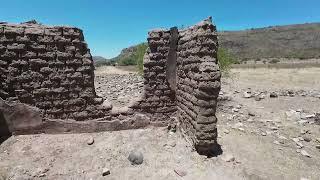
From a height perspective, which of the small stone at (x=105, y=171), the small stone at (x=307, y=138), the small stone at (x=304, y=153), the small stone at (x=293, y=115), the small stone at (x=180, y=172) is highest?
the small stone at (x=105, y=171)

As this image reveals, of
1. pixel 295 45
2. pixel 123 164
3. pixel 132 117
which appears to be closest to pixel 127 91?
pixel 132 117

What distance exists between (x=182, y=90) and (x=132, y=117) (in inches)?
46.7

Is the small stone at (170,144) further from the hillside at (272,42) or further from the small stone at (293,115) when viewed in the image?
the hillside at (272,42)

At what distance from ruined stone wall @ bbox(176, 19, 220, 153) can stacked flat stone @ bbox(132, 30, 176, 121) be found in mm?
706

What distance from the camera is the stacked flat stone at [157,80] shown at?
22.8ft

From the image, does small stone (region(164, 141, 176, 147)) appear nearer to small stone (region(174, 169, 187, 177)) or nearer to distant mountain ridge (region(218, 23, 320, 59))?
small stone (region(174, 169, 187, 177))

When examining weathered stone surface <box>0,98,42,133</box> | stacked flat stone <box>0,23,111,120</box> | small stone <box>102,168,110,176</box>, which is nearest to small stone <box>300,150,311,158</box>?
small stone <box>102,168,110,176</box>

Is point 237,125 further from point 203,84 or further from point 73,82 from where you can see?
point 73,82

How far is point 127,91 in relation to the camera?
1545cm

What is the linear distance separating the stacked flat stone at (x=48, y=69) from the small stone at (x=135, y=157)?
4.47 feet

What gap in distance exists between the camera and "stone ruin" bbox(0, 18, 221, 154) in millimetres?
6000

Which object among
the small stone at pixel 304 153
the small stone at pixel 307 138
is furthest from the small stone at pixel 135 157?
the small stone at pixel 307 138

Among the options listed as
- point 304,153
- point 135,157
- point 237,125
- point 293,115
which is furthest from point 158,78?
point 293,115

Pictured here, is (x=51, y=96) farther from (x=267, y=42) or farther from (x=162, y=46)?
(x=267, y=42)
